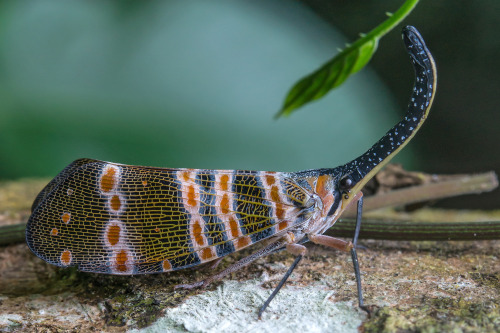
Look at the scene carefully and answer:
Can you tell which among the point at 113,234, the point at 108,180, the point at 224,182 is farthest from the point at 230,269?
the point at 108,180

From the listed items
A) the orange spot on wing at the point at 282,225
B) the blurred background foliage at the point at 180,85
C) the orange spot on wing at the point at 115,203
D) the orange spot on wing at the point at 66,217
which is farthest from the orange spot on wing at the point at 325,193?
the blurred background foliage at the point at 180,85

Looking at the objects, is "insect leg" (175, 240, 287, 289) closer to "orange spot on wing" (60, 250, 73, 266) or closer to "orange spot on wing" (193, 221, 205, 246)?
"orange spot on wing" (193, 221, 205, 246)

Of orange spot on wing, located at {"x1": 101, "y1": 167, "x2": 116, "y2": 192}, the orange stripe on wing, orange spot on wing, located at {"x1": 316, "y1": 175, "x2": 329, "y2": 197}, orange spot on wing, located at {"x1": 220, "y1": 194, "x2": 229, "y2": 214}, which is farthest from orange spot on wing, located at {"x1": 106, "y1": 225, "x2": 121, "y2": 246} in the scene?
orange spot on wing, located at {"x1": 316, "y1": 175, "x2": 329, "y2": 197}

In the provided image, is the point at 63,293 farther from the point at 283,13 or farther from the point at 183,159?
the point at 283,13

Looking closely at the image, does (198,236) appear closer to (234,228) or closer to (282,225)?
(234,228)

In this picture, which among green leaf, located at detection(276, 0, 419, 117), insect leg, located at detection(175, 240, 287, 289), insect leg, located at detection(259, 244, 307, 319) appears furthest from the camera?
insect leg, located at detection(175, 240, 287, 289)
